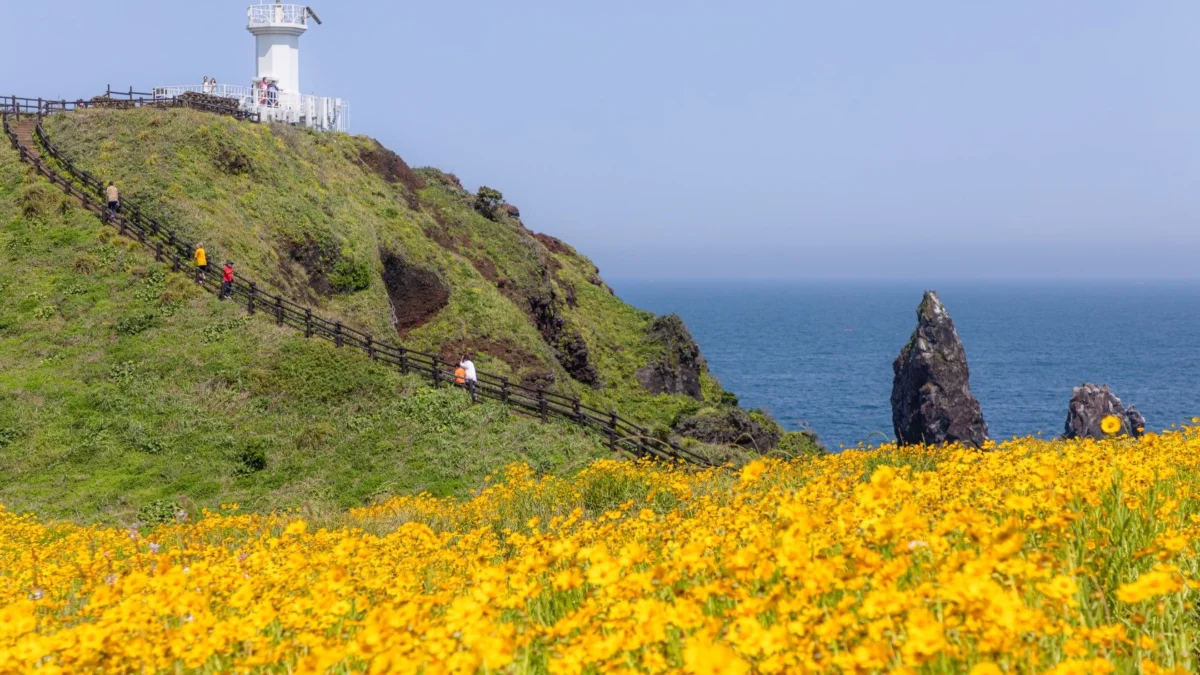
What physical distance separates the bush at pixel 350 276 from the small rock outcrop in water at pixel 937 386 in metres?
42.6

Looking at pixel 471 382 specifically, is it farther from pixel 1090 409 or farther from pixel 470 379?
pixel 1090 409

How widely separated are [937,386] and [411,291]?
41987mm

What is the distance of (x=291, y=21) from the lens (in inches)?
2282

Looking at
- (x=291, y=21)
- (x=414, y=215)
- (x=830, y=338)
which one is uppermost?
(x=291, y=21)

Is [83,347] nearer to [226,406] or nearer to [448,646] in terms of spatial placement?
[226,406]

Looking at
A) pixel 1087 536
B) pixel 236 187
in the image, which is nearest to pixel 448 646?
pixel 1087 536

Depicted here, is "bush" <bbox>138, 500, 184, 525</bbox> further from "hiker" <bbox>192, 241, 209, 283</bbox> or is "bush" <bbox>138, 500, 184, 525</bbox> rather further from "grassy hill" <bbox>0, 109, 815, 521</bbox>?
"hiker" <bbox>192, 241, 209, 283</bbox>

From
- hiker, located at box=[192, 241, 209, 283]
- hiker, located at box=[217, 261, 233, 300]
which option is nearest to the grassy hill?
hiker, located at box=[217, 261, 233, 300]

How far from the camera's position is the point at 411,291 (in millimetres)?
42969

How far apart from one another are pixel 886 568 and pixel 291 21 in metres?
61.4

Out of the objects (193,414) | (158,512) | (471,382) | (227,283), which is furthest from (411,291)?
(158,512)

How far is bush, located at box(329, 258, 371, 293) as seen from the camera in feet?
128

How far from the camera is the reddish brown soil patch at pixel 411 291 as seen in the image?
4188 centimetres

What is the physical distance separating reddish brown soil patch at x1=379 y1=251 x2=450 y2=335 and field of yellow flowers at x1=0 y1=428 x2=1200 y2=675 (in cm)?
3492
